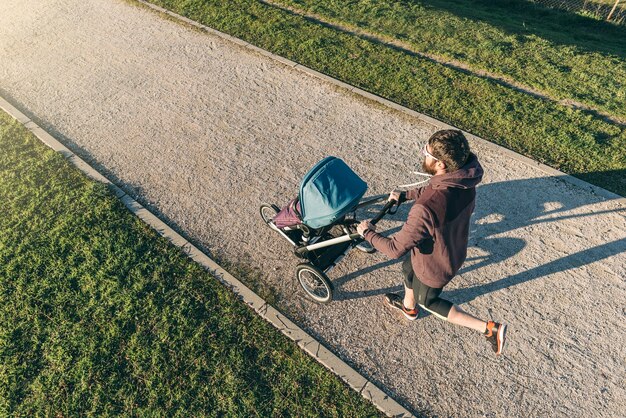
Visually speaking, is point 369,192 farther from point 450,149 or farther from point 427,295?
point 450,149

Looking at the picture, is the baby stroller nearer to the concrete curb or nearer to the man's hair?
the concrete curb

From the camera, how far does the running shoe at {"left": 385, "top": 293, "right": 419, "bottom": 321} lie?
183 inches

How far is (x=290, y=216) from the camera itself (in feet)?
15.6

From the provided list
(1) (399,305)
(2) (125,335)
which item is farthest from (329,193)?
(2) (125,335)

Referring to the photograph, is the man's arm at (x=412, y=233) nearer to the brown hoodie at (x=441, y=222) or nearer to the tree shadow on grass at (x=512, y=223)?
the brown hoodie at (x=441, y=222)

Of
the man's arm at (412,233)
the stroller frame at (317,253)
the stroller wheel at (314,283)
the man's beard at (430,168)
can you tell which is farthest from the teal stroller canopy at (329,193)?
the man's beard at (430,168)

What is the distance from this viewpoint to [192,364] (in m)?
4.43

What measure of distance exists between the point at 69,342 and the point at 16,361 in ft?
1.84

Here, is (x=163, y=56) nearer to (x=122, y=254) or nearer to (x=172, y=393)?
(x=122, y=254)

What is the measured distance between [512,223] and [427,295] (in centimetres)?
240

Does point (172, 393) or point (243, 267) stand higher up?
point (243, 267)

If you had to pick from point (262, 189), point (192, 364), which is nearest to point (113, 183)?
point (262, 189)

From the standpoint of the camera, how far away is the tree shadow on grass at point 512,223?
5.13 meters

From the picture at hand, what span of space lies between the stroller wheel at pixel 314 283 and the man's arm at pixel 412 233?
1.18 meters
